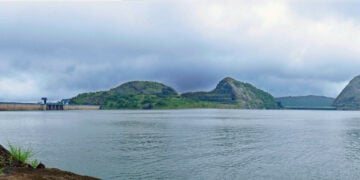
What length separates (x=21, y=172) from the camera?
27.0 metres

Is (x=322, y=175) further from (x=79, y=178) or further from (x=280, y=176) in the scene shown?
(x=79, y=178)

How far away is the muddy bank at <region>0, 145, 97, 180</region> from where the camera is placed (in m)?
25.4

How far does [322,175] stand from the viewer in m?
50.1

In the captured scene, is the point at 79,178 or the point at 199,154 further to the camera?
the point at 199,154

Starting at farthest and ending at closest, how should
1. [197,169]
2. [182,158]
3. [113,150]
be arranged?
→ 1. [113,150]
2. [182,158]
3. [197,169]

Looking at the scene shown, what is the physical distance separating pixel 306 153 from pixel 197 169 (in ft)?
96.5

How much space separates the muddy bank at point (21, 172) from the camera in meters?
25.4

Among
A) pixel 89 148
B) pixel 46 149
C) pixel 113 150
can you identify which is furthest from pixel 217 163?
pixel 46 149

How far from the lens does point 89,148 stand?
7519 cm

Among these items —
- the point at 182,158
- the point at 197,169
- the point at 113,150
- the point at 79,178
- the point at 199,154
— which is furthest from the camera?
the point at 113,150

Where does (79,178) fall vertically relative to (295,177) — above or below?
above

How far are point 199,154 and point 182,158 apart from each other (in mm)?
5844

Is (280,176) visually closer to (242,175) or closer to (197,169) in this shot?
(242,175)

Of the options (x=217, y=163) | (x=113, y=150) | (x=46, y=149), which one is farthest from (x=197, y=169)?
(x=46, y=149)
